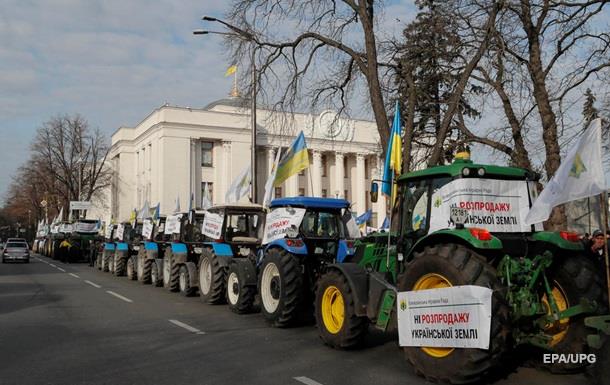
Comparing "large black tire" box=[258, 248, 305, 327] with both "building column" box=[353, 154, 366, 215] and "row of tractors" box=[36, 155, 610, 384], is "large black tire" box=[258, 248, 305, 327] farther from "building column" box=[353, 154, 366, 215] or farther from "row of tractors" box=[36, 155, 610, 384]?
"building column" box=[353, 154, 366, 215]

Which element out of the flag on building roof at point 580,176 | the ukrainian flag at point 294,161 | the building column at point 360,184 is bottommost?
the flag on building roof at point 580,176

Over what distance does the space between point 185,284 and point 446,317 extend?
34.1 feet

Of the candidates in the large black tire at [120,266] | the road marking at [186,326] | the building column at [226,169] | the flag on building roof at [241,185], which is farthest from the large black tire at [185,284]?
the building column at [226,169]

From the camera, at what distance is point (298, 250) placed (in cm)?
1061

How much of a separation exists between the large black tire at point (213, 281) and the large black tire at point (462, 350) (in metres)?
7.35

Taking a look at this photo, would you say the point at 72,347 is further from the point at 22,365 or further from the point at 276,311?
the point at 276,311

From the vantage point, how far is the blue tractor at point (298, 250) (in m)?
10.4

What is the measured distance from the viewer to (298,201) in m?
11.4

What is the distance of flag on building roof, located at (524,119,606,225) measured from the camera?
5848 mm

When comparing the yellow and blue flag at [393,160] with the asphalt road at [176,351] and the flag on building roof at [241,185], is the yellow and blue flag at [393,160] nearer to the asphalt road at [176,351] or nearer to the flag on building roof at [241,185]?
the asphalt road at [176,351]

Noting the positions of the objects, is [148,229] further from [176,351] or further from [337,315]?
[337,315]

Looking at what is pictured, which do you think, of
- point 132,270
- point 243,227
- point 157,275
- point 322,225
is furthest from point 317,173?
point 322,225

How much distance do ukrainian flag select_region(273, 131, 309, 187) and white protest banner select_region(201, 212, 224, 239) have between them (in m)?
1.67

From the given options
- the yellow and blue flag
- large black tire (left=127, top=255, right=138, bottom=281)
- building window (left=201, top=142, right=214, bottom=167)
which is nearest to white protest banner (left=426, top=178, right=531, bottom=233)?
the yellow and blue flag
